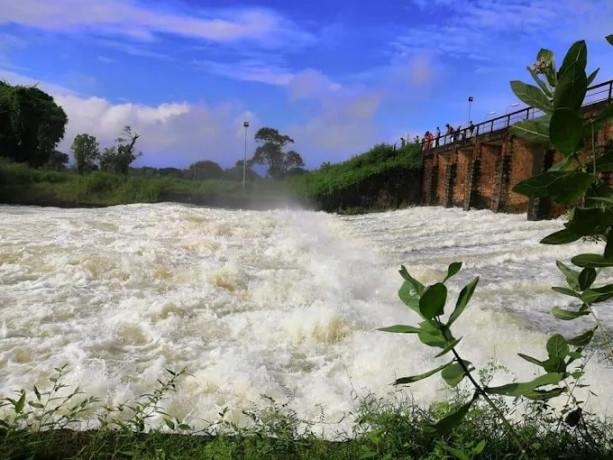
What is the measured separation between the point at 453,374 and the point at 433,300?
0.33 m

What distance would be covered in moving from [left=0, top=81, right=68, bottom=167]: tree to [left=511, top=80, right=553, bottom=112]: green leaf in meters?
42.2

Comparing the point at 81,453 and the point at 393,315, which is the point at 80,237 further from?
the point at 81,453

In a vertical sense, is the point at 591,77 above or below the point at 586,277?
above

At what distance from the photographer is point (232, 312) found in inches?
282

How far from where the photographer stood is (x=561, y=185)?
0.99 meters

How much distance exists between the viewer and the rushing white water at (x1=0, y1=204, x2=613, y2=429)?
15.4 ft

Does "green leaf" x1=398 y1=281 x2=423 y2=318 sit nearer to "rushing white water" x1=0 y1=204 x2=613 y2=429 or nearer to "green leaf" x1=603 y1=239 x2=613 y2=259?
→ "green leaf" x1=603 y1=239 x2=613 y2=259

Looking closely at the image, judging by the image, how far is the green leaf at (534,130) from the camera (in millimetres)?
1172

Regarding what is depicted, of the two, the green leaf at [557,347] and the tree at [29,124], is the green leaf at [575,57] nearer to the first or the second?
the green leaf at [557,347]

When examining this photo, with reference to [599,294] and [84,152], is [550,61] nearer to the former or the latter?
[599,294]

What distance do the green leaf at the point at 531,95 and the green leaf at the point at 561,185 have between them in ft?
0.69

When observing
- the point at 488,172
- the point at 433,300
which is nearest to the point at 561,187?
the point at 433,300

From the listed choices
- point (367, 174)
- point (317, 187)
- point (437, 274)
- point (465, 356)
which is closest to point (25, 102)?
point (317, 187)

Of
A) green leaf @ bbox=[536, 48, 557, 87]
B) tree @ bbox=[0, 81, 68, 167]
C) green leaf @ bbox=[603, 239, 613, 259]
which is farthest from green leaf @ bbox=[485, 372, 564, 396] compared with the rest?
tree @ bbox=[0, 81, 68, 167]
